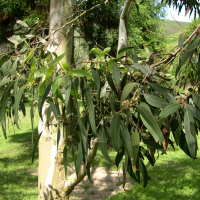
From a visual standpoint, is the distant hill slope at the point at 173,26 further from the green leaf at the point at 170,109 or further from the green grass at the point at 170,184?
the green grass at the point at 170,184

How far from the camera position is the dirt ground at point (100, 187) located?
3.68 meters

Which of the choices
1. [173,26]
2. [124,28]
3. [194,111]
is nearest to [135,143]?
[194,111]

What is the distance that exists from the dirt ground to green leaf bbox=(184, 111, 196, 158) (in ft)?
9.52

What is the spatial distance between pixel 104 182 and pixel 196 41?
12.2ft

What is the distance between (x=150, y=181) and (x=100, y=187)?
0.92 m

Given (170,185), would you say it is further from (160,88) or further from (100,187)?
(160,88)

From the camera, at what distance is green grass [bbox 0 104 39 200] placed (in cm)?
377

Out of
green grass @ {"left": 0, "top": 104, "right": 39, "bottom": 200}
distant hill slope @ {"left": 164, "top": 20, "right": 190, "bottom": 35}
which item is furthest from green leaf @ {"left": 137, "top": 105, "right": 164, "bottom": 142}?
green grass @ {"left": 0, "top": 104, "right": 39, "bottom": 200}

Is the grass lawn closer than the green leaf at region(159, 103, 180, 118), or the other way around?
the green leaf at region(159, 103, 180, 118)

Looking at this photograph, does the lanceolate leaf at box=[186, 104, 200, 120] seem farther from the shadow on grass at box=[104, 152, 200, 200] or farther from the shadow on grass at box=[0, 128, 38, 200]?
the shadow on grass at box=[0, 128, 38, 200]

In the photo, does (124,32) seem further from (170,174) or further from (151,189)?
(170,174)

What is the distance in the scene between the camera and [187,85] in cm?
144

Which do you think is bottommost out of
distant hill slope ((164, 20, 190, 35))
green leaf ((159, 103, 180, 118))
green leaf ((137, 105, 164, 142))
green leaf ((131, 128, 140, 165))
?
green leaf ((131, 128, 140, 165))

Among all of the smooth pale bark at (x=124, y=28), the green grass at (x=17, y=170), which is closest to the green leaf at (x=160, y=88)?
the smooth pale bark at (x=124, y=28)
